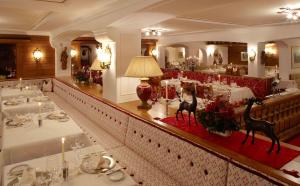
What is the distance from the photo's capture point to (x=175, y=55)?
19812 millimetres

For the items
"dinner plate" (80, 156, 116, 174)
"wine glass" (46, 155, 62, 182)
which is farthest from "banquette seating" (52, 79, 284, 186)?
"wine glass" (46, 155, 62, 182)

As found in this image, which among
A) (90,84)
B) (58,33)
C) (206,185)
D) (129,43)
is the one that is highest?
(58,33)

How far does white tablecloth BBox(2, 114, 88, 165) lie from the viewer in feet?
9.69

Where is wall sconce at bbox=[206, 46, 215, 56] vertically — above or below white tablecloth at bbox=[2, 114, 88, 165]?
above

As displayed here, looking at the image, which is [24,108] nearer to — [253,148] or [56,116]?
[56,116]

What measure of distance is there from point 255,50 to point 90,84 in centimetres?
665

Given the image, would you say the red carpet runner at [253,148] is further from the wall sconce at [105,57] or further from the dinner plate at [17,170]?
the wall sconce at [105,57]

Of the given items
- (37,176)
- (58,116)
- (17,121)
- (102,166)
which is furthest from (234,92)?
(37,176)

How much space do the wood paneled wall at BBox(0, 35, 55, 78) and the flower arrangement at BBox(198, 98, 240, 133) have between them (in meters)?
10.2

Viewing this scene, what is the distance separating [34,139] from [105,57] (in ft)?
9.47

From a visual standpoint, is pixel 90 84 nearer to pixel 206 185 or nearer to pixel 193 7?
pixel 193 7

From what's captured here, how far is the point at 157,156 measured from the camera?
2.91m

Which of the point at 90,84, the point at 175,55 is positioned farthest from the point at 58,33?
the point at 175,55

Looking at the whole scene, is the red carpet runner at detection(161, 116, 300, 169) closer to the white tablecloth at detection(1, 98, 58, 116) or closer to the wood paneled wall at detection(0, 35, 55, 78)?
the white tablecloth at detection(1, 98, 58, 116)
